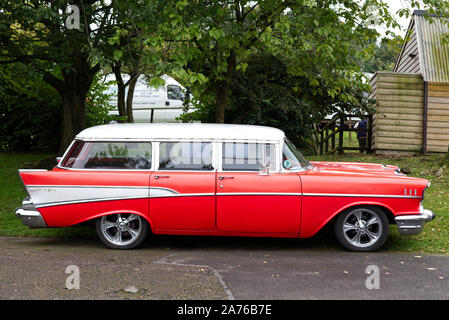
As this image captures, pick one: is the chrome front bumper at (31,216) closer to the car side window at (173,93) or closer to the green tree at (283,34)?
the green tree at (283,34)

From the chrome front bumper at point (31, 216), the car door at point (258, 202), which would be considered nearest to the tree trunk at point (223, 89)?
the car door at point (258, 202)

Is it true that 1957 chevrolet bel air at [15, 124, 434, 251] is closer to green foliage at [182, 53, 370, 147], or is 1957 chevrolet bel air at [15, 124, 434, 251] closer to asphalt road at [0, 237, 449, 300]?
asphalt road at [0, 237, 449, 300]

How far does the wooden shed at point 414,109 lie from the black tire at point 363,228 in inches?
449

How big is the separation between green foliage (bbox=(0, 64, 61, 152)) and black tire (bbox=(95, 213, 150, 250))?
10638mm

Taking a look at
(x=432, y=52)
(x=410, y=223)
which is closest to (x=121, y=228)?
(x=410, y=223)

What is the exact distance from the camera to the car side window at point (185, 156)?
659 cm

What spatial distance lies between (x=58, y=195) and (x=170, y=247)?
162cm

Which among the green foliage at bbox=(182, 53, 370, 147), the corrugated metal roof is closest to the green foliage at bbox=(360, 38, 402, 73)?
the corrugated metal roof

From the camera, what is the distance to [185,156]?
663 centimetres

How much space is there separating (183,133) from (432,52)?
14.3 m

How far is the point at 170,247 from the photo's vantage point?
6836 mm

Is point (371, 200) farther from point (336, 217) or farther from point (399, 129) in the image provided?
point (399, 129)

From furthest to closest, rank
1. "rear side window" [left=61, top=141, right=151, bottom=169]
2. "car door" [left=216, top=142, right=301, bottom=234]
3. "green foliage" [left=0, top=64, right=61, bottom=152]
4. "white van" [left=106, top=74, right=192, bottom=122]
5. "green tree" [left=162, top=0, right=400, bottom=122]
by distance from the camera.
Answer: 1. "white van" [left=106, top=74, right=192, bottom=122]
2. "green foliage" [left=0, top=64, right=61, bottom=152]
3. "green tree" [left=162, top=0, right=400, bottom=122]
4. "rear side window" [left=61, top=141, right=151, bottom=169]
5. "car door" [left=216, top=142, right=301, bottom=234]

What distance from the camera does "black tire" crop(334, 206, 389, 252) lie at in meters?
6.42
